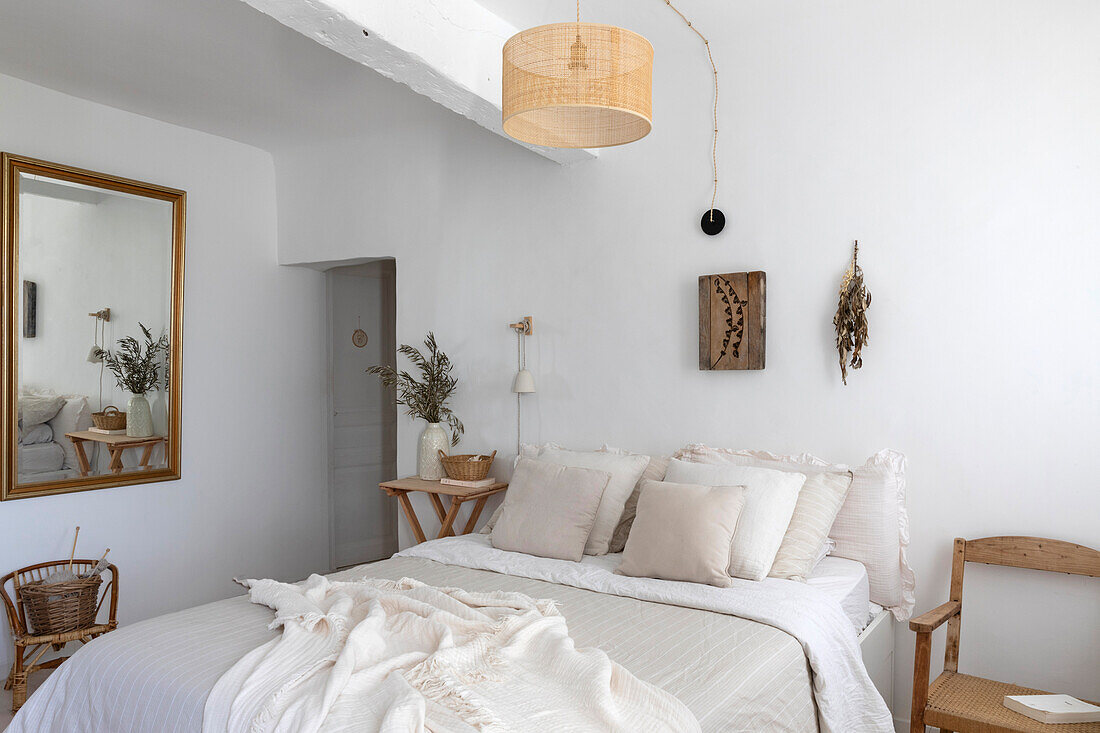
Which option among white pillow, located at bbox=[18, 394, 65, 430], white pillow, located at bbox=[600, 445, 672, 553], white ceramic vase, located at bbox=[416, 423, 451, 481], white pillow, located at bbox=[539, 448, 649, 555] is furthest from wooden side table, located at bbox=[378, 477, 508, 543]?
white pillow, located at bbox=[18, 394, 65, 430]

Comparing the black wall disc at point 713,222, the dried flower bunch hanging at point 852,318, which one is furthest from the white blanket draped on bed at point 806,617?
the black wall disc at point 713,222

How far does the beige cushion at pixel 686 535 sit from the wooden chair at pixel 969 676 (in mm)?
635

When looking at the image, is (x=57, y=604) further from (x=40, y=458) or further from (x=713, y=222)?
(x=713, y=222)

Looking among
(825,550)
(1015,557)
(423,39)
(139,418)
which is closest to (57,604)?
(139,418)

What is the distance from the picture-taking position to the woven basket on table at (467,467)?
3.90 m

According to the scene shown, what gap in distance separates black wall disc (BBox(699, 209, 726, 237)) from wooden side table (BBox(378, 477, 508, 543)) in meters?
1.63

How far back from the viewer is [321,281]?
5348 mm

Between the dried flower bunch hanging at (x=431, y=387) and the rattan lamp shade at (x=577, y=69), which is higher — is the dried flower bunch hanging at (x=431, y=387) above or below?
below

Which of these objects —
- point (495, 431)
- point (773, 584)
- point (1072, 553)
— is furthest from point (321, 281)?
point (1072, 553)

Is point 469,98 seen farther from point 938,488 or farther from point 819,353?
point 938,488

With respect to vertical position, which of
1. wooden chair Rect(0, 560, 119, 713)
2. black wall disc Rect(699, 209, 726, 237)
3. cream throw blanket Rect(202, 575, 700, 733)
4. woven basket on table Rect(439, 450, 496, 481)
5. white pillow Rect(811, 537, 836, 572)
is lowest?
wooden chair Rect(0, 560, 119, 713)

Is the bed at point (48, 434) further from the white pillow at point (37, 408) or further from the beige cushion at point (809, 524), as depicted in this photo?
the beige cushion at point (809, 524)

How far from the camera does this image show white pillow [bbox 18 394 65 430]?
3.78 m

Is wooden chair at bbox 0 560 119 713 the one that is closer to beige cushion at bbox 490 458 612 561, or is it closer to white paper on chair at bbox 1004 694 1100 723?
beige cushion at bbox 490 458 612 561
